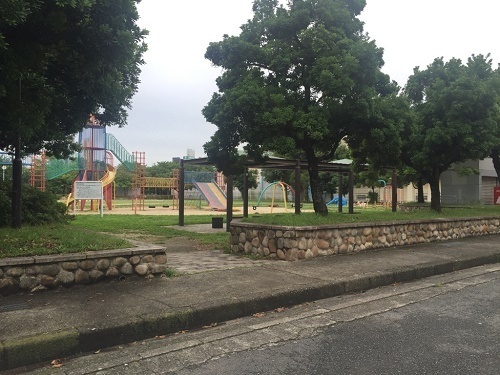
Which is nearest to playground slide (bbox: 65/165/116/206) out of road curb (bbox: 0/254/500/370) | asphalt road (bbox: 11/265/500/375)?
road curb (bbox: 0/254/500/370)

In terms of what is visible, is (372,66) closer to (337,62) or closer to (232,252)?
(337,62)

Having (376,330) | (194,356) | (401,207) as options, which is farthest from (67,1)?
(401,207)

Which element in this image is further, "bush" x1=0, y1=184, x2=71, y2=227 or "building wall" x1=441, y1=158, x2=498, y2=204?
"building wall" x1=441, y1=158, x2=498, y2=204

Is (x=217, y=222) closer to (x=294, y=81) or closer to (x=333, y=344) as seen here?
(x=294, y=81)

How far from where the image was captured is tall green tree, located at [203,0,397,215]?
9.98 metres

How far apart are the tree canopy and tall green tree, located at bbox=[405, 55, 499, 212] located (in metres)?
9.75

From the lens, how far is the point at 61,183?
195 ft

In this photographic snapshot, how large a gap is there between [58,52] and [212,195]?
2705 centimetres

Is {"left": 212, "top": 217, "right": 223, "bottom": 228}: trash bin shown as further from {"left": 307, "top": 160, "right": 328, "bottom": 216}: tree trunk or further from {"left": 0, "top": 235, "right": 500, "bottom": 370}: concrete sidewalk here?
{"left": 0, "top": 235, "right": 500, "bottom": 370}: concrete sidewalk

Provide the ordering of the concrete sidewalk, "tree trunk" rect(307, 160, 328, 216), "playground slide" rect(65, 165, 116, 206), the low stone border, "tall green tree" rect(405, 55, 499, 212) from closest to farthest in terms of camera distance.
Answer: the concrete sidewalk, the low stone border, "tree trunk" rect(307, 160, 328, 216), "tall green tree" rect(405, 55, 499, 212), "playground slide" rect(65, 165, 116, 206)

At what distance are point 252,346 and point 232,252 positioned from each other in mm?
6107

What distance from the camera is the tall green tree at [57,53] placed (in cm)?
579

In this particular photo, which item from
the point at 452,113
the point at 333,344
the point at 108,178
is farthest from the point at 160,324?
the point at 108,178

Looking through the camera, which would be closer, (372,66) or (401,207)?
(372,66)
